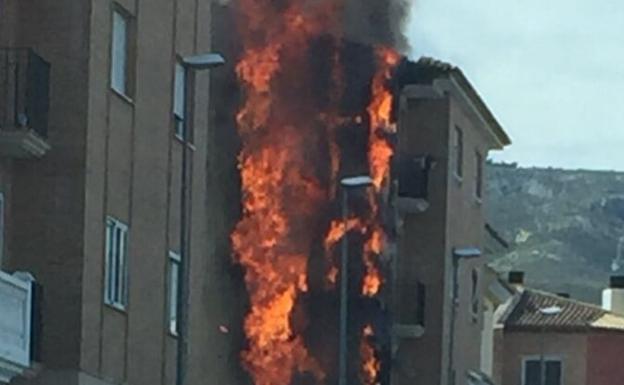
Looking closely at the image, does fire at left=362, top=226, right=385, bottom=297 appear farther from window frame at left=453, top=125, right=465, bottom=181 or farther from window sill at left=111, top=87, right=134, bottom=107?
window sill at left=111, top=87, right=134, bottom=107

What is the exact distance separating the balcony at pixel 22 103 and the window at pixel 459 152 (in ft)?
113

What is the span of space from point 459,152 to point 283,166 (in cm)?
1317

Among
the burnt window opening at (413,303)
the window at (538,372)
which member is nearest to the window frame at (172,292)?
the burnt window opening at (413,303)

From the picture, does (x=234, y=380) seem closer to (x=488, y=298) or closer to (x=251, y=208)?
(x=251, y=208)

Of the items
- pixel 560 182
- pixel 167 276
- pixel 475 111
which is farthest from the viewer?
pixel 560 182

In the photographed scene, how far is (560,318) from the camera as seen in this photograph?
90.0 m

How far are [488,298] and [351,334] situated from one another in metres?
21.7

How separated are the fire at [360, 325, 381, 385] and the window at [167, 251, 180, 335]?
20.5 metres

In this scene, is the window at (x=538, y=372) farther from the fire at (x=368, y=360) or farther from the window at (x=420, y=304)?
the fire at (x=368, y=360)

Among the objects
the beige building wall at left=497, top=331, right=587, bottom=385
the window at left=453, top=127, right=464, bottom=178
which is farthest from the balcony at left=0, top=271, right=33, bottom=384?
the beige building wall at left=497, top=331, right=587, bottom=385

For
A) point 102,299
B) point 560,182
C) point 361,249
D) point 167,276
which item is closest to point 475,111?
point 361,249

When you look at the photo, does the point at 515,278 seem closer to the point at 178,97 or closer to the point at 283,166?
the point at 283,166

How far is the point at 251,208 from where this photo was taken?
57.3 m

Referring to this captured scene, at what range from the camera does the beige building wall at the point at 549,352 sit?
89.7 meters
